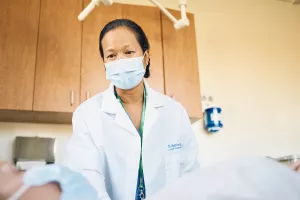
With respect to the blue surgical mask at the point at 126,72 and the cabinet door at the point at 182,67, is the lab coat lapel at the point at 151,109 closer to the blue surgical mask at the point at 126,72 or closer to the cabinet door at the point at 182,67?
the blue surgical mask at the point at 126,72

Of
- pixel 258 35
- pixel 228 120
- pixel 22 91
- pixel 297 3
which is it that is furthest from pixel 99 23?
pixel 297 3

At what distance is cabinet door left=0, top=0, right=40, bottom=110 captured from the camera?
2.13 m

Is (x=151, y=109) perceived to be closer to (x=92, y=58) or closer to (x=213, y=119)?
(x=92, y=58)

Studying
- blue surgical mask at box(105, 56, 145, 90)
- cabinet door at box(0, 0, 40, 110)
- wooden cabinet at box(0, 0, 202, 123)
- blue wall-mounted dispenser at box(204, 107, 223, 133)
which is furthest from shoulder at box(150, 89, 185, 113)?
blue wall-mounted dispenser at box(204, 107, 223, 133)

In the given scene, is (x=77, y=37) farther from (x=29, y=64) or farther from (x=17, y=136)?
(x=17, y=136)

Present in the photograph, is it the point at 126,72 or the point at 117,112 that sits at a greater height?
the point at 126,72

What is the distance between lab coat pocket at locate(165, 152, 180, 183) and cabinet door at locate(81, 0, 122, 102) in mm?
995

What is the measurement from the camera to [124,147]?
137 cm

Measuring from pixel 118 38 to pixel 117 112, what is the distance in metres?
0.32

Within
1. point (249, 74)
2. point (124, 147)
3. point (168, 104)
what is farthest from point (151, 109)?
point (249, 74)

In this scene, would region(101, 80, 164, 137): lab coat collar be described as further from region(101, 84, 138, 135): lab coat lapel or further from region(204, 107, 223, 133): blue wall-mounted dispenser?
region(204, 107, 223, 133): blue wall-mounted dispenser

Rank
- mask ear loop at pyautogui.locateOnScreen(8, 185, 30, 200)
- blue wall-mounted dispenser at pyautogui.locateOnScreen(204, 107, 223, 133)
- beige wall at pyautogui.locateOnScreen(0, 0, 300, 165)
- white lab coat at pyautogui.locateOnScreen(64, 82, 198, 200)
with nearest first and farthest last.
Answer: mask ear loop at pyautogui.locateOnScreen(8, 185, 30, 200)
white lab coat at pyautogui.locateOnScreen(64, 82, 198, 200)
blue wall-mounted dispenser at pyautogui.locateOnScreen(204, 107, 223, 133)
beige wall at pyautogui.locateOnScreen(0, 0, 300, 165)

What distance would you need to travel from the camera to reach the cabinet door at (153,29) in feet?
8.20

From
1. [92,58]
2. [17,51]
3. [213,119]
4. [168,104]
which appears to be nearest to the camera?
[168,104]
